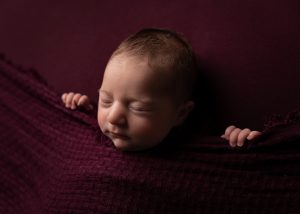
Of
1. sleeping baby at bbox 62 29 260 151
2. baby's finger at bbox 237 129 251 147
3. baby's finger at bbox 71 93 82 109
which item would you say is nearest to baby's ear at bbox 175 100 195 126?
sleeping baby at bbox 62 29 260 151

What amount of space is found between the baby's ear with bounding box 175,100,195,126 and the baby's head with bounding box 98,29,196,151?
0.04 feet

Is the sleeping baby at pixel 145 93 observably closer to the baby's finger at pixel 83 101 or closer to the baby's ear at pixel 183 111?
the baby's ear at pixel 183 111

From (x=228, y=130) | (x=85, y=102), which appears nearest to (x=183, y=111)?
(x=228, y=130)

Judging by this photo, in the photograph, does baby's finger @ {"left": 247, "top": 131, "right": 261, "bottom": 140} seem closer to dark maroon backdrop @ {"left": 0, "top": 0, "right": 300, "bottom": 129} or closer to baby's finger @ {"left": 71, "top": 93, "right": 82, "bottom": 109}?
dark maroon backdrop @ {"left": 0, "top": 0, "right": 300, "bottom": 129}

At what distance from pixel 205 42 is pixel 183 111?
153 mm

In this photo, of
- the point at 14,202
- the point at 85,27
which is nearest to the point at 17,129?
the point at 14,202

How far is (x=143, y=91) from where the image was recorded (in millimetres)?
746

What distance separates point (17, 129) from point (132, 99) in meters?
0.35

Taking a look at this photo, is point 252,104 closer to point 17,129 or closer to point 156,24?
point 156,24

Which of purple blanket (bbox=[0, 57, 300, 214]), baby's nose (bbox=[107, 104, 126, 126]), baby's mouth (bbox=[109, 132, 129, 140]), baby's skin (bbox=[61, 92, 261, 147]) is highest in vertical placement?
baby's nose (bbox=[107, 104, 126, 126])

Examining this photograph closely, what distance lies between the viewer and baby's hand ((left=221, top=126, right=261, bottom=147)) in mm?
748

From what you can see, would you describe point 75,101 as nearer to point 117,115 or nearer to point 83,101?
point 83,101

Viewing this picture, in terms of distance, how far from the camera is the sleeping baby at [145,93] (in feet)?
2.45

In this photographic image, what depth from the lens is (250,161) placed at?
29.0 inches
